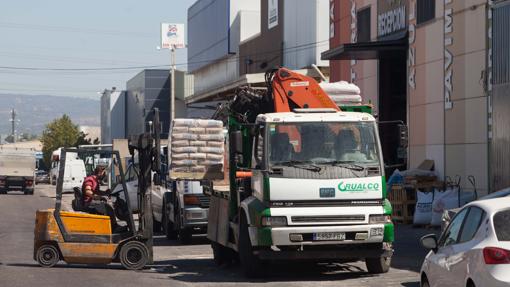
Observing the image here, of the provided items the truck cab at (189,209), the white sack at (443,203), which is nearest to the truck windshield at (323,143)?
the truck cab at (189,209)

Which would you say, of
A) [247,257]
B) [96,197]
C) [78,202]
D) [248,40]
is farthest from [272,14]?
[247,257]

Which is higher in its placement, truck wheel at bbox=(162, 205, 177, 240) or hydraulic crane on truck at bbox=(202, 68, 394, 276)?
hydraulic crane on truck at bbox=(202, 68, 394, 276)

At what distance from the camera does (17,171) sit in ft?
215

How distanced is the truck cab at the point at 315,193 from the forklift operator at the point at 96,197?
10.1 ft

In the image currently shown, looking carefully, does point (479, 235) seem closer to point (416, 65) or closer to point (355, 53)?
point (416, 65)

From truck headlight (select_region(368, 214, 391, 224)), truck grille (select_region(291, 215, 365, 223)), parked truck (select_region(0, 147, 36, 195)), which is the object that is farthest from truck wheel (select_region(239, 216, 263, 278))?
parked truck (select_region(0, 147, 36, 195))

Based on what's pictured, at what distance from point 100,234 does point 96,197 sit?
1.09 m

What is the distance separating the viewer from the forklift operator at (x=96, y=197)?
18.3 metres

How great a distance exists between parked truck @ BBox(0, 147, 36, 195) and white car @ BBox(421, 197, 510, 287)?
56486mm

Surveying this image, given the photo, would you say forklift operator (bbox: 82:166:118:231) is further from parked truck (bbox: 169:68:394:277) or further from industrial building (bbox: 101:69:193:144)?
industrial building (bbox: 101:69:193:144)

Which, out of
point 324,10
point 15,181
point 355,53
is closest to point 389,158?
point 355,53

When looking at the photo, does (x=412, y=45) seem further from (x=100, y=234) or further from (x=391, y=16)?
(x=100, y=234)

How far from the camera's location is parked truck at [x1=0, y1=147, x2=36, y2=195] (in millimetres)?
65125

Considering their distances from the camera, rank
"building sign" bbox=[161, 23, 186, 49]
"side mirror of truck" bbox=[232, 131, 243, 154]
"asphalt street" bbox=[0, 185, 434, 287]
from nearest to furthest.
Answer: "asphalt street" bbox=[0, 185, 434, 287] → "side mirror of truck" bbox=[232, 131, 243, 154] → "building sign" bbox=[161, 23, 186, 49]
